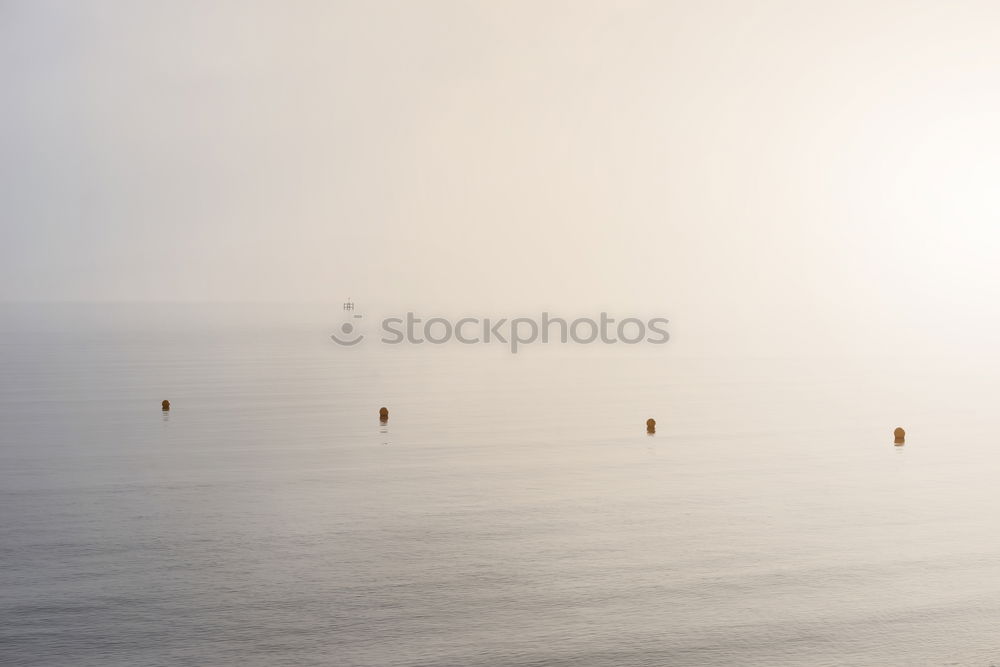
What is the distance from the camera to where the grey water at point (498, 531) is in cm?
2048

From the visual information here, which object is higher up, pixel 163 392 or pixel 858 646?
pixel 163 392

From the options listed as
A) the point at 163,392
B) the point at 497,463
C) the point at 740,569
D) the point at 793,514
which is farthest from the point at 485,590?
the point at 163,392

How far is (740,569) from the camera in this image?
84.9 ft

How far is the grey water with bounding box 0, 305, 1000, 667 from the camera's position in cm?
2048

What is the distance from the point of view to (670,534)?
29750mm

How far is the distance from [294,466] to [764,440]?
21.5 metres

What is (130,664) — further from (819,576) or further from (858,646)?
(819,576)

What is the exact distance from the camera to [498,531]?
30.0 m

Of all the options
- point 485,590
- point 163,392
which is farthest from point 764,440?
point 163,392

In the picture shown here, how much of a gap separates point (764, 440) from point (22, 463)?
104ft

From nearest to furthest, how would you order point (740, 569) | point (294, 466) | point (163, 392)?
point (740, 569)
point (294, 466)
point (163, 392)

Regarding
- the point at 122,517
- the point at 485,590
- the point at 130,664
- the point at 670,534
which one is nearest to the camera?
the point at 130,664

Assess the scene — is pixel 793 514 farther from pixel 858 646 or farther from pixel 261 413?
pixel 261 413

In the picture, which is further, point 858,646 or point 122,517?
point 122,517
